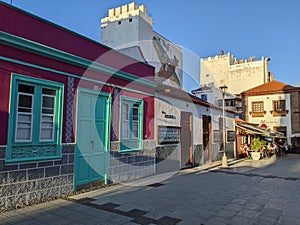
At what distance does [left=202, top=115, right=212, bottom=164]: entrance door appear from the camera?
523 inches

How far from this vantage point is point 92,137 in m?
6.88

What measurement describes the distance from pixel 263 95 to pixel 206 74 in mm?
12469

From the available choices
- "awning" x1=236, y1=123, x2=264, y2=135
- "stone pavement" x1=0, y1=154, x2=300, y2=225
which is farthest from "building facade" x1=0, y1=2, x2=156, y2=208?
"awning" x1=236, y1=123, x2=264, y2=135

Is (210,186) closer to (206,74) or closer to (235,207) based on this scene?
(235,207)

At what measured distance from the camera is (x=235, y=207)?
5.32m

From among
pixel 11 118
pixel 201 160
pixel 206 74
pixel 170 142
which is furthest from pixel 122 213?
pixel 206 74

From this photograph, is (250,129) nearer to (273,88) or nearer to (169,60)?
(273,88)

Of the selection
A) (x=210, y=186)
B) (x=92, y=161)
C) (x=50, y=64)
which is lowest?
(x=210, y=186)

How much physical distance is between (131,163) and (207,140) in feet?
22.1

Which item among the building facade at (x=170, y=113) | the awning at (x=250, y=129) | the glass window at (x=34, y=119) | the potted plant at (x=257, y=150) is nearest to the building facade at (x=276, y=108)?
the awning at (x=250, y=129)

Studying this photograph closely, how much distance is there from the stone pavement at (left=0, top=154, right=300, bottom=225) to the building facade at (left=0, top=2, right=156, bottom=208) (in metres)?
0.62

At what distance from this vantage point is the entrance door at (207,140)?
1328cm

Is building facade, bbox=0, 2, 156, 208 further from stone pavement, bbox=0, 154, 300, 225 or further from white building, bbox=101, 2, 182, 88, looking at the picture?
white building, bbox=101, 2, 182, 88

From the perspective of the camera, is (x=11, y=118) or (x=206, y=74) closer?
(x=11, y=118)
